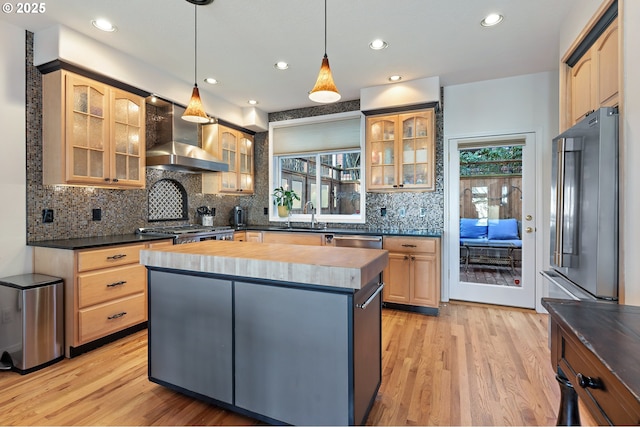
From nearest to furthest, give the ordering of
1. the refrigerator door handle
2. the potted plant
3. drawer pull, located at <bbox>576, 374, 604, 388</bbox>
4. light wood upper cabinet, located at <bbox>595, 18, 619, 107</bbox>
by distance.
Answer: drawer pull, located at <bbox>576, 374, 604, 388</bbox>
light wood upper cabinet, located at <bbox>595, 18, 619, 107</bbox>
the refrigerator door handle
the potted plant

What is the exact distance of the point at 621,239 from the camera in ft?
5.50

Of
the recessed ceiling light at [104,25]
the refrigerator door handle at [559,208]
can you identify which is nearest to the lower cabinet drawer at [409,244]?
the refrigerator door handle at [559,208]

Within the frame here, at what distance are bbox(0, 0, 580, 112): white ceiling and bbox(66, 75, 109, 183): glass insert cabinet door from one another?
1.59 feet

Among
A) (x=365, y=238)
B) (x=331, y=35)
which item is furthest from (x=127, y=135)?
(x=365, y=238)

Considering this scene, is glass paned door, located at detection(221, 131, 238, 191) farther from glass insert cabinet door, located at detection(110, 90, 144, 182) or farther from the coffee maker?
glass insert cabinet door, located at detection(110, 90, 144, 182)

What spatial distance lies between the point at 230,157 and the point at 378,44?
261 cm

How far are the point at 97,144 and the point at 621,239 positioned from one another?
3934mm

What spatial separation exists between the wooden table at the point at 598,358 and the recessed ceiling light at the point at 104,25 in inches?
138

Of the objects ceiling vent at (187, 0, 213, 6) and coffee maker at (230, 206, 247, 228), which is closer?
ceiling vent at (187, 0, 213, 6)

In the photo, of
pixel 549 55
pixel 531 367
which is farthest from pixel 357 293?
pixel 549 55

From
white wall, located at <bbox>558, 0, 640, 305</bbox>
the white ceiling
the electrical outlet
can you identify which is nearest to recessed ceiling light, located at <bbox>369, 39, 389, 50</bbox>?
the white ceiling

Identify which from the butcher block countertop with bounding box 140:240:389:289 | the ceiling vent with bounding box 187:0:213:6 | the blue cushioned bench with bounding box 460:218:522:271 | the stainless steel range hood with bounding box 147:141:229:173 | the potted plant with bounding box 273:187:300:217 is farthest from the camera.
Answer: the potted plant with bounding box 273:187:300:217

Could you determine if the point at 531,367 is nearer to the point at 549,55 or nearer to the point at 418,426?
the point at 418,426

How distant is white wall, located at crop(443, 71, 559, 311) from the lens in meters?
3.53
